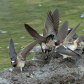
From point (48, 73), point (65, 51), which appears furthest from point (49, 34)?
point (48, 73)

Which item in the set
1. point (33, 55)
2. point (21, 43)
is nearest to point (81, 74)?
point (33, 55)

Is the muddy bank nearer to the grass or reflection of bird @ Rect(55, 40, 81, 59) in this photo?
reflection of bird @ Rect(55, 40, 81, 59)

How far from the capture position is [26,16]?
12805 millimetres

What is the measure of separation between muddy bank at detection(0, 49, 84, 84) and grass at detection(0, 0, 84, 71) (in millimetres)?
1125

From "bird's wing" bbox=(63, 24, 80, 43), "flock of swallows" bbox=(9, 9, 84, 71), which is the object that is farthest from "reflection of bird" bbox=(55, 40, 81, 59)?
"bird's wing" bbox=(63, 24, 80, 43)

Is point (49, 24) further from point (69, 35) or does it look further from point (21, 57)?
point (21, 57)

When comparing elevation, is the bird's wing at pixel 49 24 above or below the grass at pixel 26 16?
above

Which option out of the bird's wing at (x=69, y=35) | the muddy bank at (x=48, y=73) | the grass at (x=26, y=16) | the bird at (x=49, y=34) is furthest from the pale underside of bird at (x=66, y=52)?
the grass at (x=26, y=16)

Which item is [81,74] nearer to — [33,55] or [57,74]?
[57,74]

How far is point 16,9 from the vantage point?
14180 millimetres

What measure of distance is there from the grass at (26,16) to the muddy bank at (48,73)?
3.69ft

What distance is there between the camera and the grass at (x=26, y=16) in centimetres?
934

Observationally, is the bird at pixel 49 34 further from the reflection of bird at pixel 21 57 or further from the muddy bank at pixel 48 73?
the reflection of bird at pixel 21 57

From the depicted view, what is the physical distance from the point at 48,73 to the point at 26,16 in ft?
24.7
